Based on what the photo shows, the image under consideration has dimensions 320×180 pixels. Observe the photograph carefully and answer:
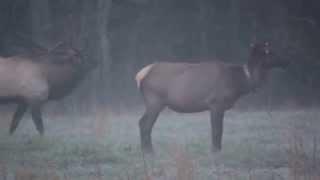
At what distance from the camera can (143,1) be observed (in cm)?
1498

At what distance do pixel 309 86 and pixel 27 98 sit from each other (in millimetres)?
6091

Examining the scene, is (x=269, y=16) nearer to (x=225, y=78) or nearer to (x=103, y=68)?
(x=103, y=68)

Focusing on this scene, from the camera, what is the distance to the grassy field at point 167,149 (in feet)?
24.1

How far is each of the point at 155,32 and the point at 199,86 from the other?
6344mm

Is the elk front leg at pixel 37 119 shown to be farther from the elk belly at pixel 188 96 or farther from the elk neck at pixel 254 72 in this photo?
the elk neck at pixel 254 72

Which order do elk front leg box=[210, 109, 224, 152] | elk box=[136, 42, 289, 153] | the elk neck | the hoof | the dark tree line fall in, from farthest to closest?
the dark tree line < the elk neck < elk box=[136, 42, 289, 153] < elk front leg box=[210, 109, 224, 152] < the hoof

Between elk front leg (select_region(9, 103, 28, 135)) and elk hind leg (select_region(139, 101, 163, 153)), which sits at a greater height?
elk hind leg (select_region(139, 101, 163, 153))

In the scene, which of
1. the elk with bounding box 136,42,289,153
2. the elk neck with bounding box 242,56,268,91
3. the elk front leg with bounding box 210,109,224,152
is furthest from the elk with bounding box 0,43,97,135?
the elk neck with bounding box 242,56,268,91

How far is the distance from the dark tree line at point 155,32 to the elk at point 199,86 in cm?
444

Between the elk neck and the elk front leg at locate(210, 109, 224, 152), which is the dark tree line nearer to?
the elk neck

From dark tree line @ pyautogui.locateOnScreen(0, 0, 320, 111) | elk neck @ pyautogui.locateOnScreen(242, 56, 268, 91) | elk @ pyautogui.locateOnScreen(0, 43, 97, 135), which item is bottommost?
dark tree line @ pyautogui.locateOnScreen(0, 0, 320, 111)

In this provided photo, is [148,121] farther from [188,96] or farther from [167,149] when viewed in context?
[188,96]

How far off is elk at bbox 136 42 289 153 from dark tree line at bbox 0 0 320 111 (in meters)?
4.44

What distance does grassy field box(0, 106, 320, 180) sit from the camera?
734cm
